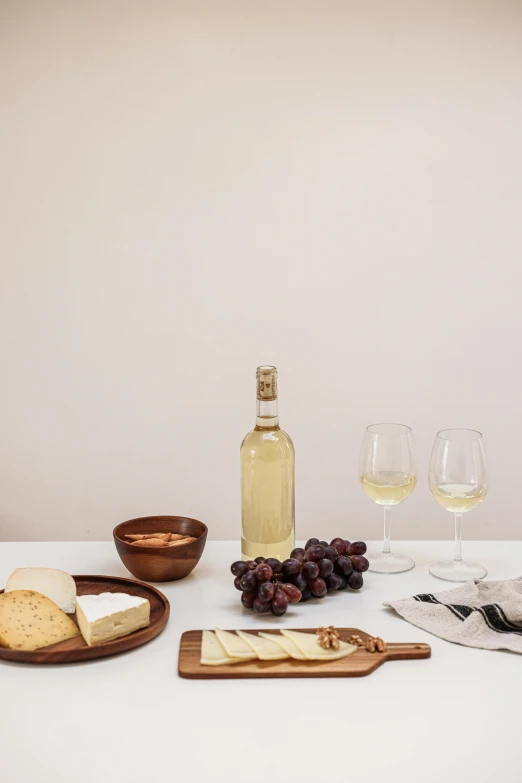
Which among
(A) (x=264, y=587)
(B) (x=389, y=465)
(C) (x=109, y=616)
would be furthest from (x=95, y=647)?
(B) (x=389, y=465)

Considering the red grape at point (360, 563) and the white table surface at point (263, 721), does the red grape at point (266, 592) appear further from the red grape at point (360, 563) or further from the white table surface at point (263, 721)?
the red grape at point (360, 563)

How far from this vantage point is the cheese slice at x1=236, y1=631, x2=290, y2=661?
1.01 meters

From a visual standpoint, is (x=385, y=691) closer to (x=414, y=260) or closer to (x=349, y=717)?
(x=349, y=717)

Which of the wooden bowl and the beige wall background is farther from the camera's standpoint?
the beige wall background

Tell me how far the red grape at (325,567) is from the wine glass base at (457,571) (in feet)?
0.70

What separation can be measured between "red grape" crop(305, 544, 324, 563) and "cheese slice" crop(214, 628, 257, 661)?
0.66 ft

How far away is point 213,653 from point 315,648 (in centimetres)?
13

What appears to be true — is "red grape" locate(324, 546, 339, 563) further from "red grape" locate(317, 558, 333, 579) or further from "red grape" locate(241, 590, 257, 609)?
"red grape" locate(241, 590, 257, 609)

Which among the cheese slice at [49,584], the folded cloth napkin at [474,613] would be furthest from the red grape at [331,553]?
the cheese slice at [49,584]

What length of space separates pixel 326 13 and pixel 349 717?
2.75 meters

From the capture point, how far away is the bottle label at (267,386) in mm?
1238

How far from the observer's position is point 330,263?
3064mm

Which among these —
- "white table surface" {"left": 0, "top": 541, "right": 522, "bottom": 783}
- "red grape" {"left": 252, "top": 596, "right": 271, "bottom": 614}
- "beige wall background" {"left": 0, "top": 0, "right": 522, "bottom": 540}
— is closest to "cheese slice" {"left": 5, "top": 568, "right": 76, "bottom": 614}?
"white table surface" {"left": 0, "top": 541, "right": 522, "bottom": 783}

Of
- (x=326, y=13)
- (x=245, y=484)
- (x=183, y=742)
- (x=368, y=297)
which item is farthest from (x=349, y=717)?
(x=326, y=13)
